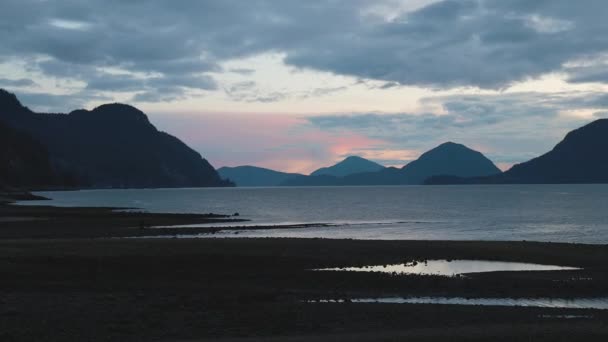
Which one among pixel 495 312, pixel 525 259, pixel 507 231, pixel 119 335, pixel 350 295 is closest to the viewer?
pixel 119 335

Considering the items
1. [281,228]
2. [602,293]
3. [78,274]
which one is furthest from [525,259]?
[281,228]

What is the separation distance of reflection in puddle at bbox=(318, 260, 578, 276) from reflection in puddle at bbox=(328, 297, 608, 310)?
24.4 feet

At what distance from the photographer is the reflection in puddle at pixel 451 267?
36.9 meters

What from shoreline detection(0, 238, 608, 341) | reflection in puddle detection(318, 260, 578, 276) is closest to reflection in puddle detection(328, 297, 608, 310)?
shoreline detection(0, 238, 608, 341)

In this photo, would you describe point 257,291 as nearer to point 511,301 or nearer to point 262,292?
point 262,292

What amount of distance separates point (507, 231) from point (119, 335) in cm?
6703

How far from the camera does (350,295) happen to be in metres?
28.0

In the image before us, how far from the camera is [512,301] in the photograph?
1067 inches

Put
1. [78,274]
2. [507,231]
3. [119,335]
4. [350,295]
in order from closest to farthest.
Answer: [119,335] < [350,295] < [78,274] < [507,231]

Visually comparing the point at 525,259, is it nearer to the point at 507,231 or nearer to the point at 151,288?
the point at 151,288

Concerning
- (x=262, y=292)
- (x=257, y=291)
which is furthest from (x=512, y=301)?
(x=257, y=291)

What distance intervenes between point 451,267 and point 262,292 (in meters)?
16.8

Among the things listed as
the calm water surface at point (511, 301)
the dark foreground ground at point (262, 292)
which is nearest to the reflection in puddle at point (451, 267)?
the dark foreground ground at point (262, 292)

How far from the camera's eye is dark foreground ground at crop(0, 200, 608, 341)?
64.4 feet
